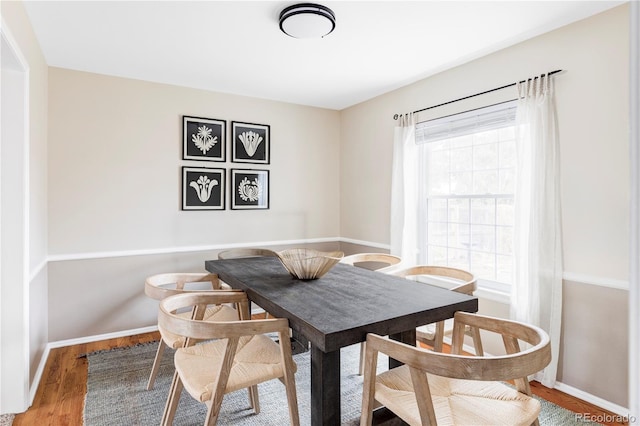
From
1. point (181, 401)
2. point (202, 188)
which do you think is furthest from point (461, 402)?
point (202, 188)

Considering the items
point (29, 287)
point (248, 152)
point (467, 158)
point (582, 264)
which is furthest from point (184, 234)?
point (582, 264)

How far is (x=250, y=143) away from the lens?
4172 millimetres

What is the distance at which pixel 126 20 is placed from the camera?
2494 millimetres

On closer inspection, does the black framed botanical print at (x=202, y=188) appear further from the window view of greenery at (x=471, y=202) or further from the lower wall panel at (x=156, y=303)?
the window view of greenery at (x=471, y=202)

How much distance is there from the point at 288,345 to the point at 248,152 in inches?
111

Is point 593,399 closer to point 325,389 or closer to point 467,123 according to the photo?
point 325,389

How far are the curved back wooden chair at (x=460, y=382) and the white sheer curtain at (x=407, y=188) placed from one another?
6.13 ft

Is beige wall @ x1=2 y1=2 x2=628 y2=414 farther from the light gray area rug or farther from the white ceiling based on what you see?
the light gray area rug

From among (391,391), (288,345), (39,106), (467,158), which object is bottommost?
(391,391)

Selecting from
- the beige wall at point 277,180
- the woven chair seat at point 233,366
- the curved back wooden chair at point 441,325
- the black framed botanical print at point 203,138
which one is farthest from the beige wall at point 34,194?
the curved back wooden chair at point 441,325

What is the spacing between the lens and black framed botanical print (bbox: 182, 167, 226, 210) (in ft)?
12.5

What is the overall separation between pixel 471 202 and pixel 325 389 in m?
2.29

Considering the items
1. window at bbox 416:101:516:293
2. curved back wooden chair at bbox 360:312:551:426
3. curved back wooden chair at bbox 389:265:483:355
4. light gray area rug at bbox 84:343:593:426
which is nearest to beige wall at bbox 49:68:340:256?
light gray area rug at bbox 84:343:593:426

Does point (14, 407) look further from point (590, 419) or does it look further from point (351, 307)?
point (590, 419)
